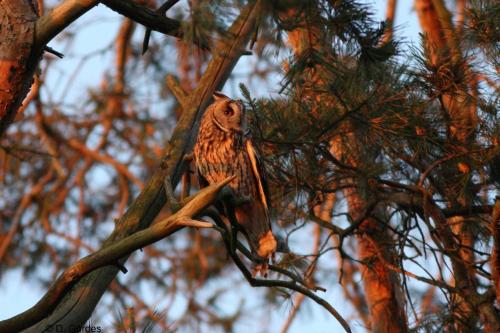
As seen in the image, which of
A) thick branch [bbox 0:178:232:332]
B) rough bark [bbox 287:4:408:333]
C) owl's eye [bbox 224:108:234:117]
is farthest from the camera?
rough bark [bbox 287:4:408:333]

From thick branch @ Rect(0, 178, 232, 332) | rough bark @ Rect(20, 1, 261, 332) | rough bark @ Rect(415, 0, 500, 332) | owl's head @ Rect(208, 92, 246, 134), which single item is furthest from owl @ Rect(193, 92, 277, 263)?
thick branch @ Rect(0, 178, 232, 332)

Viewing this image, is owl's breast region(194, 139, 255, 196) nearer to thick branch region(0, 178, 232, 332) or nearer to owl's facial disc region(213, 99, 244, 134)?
owl's facial disc region(213, 99, 244, 134)

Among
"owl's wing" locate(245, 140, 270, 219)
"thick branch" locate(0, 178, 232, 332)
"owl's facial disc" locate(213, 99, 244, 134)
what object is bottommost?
"thick branch" locate(0, 178, 232, 332)

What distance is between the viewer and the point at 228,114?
11.8ft

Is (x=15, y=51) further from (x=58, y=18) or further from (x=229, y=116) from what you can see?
(x=229, y=116)

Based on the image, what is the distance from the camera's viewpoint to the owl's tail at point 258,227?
3.44 m

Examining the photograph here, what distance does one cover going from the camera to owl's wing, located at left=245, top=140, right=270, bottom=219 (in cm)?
334

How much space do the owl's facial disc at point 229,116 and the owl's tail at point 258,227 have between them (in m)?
0.36

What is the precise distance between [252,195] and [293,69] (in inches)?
40.7

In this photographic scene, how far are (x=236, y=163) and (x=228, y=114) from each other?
24 cm

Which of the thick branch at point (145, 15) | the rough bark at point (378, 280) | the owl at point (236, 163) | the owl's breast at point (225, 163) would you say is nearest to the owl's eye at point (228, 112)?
the owl at point (236, 163)

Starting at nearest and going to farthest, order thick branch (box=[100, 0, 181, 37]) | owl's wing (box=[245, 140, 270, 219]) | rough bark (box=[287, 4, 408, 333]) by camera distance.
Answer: thick branch (box=[100, 0, 181, 37]), owl's wing (box=[245, 140, 270, 219]), rough bark (box=[287, 4, 408, 333])

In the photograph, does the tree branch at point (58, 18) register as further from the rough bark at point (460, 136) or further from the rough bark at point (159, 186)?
the rough bark at point (460, 136)

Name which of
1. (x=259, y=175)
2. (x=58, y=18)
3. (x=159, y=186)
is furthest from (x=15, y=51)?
(x=259, y=175)
